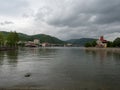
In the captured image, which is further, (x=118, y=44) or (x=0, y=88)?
(x=118, y=44)

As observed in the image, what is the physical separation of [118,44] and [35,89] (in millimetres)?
175681

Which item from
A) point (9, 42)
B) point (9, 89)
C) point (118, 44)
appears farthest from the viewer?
point (118, 44)

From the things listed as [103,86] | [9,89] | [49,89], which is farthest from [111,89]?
[9,89]

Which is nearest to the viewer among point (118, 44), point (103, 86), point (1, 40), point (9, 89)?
point (9, 89)

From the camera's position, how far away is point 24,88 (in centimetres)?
1709

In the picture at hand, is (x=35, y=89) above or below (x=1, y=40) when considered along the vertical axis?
below

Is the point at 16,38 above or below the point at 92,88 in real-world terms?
above

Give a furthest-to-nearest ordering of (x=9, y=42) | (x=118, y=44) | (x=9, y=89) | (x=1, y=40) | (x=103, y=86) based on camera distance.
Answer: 1. (x=118, y=44)
2. (x=9, y=42)
3. (x=1, y=40)
4. (x=103, y=86)
5. (x=9, y=89)

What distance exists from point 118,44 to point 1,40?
11585 centimetres

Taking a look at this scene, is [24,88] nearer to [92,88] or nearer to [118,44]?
[92,88]

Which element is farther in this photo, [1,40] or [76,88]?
[1,40]

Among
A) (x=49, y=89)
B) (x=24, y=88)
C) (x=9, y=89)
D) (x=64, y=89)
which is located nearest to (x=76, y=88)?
(x=64, y=89)

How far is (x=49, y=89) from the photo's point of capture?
16.9 meters

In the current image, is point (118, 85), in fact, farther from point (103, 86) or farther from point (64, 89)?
point (64, 89)
